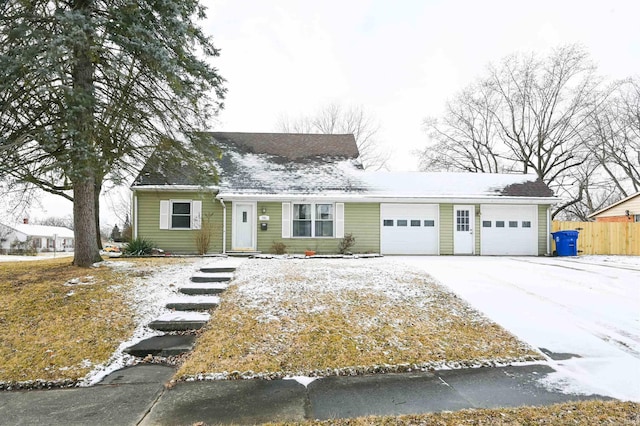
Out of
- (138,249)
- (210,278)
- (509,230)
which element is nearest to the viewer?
(210,278)

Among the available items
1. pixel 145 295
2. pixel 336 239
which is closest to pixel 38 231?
pixel 336 239

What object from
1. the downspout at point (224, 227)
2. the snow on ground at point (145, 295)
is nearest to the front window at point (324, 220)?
the downspout at point (224, 227)

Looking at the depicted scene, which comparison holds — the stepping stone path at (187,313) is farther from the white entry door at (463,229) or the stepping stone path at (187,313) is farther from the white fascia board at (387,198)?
the white entry door at (463,229)

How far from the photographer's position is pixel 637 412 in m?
3.28

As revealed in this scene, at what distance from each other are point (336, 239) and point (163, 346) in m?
9.63

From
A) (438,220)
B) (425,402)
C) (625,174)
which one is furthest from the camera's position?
(625,174)

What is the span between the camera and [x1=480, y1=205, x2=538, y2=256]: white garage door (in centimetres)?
1495

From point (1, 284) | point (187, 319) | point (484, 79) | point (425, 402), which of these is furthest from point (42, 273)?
point (484, 79)

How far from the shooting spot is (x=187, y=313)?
6.19 metres

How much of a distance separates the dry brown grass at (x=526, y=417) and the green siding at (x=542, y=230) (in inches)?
529

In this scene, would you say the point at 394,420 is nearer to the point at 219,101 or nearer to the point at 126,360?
the point at 126,360

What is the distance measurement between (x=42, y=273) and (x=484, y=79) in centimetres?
3089

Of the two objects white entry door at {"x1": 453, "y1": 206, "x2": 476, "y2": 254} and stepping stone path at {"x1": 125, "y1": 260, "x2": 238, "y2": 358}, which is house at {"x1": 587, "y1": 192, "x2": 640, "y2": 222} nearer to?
white entry door at {"x1": 453, "y1": 206, "x2": 476, "y2": 254}

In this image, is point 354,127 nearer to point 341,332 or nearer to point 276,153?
point 276,153
